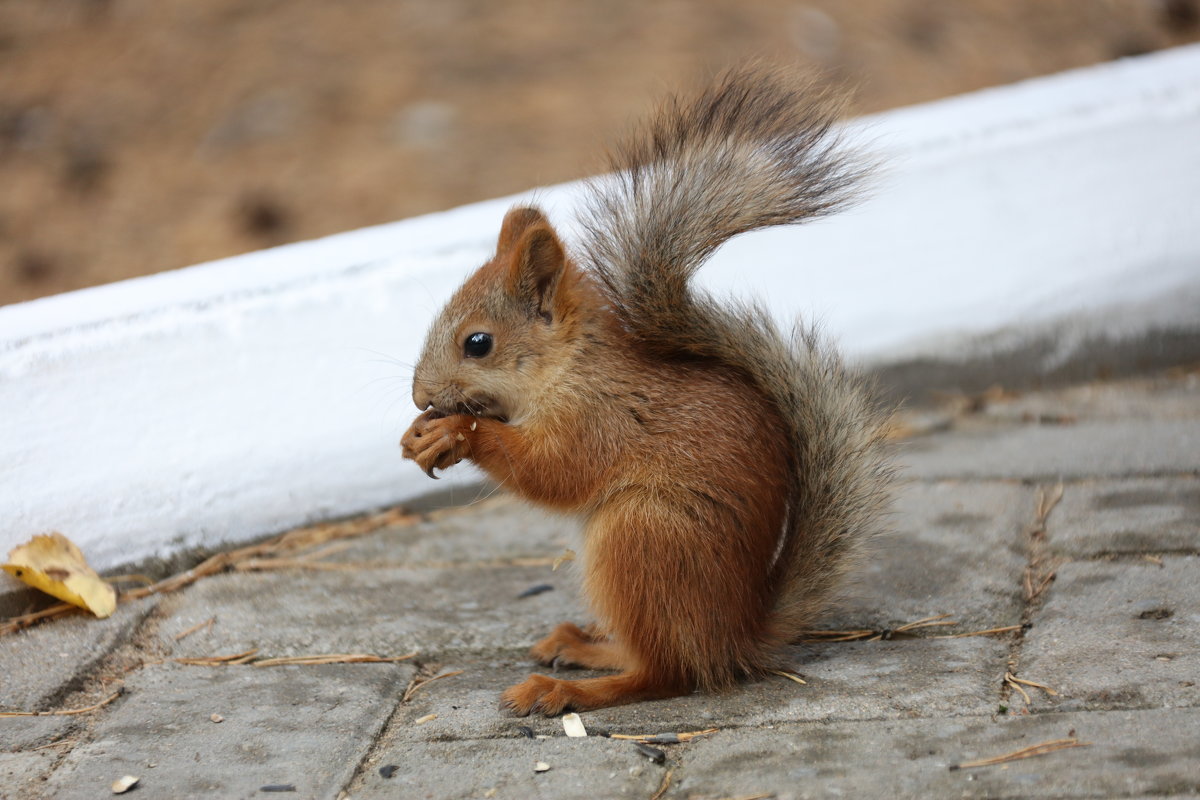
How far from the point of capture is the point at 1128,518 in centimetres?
223

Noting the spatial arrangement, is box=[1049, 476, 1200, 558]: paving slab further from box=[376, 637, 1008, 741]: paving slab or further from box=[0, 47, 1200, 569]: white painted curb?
box=[0, 47, 1200, 569]: white painted curb

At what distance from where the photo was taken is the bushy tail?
174cm

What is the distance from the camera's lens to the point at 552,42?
4.90 m

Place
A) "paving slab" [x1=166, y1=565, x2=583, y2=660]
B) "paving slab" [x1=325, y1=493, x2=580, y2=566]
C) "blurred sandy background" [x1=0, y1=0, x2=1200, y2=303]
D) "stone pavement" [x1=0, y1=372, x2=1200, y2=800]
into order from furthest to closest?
"blurred sandy background" [x1=0, y1=0, x2=1200, y2=303]
"paving slab" [x1=325, y1=493, x2=580, y2=566]
"paving slab" [x1=166, y1=565, x2=583, y2=660]
"stone pavement" [x1=0, y1=372, x2=1200, y2=800]

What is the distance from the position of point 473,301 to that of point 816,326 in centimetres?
54

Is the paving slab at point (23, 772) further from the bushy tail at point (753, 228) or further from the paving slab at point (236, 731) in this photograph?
the bushy tail at point (753, 228)

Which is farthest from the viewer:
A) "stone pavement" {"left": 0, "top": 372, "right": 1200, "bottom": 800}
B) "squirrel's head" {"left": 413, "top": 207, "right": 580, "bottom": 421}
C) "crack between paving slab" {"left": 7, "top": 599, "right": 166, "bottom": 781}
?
"squirrel's head" {"left": 413, "top": 207, "right": 580, "bottom": 421}

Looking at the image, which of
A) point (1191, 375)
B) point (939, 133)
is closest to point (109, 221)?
point (939, 133)

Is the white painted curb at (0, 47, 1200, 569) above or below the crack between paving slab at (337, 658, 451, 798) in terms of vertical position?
above

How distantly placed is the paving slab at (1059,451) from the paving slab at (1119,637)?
481 millimetres

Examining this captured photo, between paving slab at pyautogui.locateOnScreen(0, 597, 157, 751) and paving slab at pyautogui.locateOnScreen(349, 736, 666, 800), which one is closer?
paving slab at pyautogui.locateOnScreen(349, 736, 666, 800)

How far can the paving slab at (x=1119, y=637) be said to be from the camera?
1.60 m

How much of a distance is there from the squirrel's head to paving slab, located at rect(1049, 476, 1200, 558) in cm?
97

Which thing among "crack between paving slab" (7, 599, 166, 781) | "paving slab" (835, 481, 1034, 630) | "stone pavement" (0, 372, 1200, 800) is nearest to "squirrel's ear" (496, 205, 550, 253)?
"stone pavement" (0, 372, 1200, 800)
